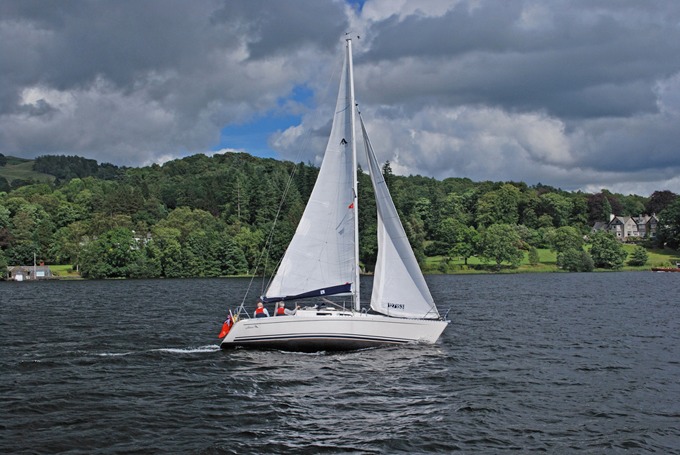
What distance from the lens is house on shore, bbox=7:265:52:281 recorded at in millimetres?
116062

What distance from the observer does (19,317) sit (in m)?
46.5

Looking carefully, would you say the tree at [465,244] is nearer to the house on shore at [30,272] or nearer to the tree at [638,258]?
the tree at [638,258]

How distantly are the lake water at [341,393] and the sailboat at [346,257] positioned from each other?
145cm

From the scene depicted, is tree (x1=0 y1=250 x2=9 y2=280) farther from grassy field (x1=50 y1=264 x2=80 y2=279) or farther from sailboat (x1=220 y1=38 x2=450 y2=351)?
sailboat (x1=220 y1=38 x2=450 y2=351)

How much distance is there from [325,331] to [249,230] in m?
113

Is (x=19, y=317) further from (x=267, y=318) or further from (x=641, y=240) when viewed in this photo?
(x=641, y=240)

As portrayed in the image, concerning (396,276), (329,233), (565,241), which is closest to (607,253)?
(565,241)

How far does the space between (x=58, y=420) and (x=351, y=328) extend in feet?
44.4

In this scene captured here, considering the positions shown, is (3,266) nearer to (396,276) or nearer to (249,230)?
(249,230)

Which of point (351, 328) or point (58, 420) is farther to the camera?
point (351, 328)

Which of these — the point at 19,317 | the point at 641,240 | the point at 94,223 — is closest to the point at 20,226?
the point at 94,223

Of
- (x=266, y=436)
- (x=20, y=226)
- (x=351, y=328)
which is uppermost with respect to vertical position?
(x=20, y=226)

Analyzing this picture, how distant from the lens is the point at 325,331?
2927cm

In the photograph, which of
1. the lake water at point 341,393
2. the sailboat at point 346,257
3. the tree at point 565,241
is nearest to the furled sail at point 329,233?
the sailboat at point 346,257
